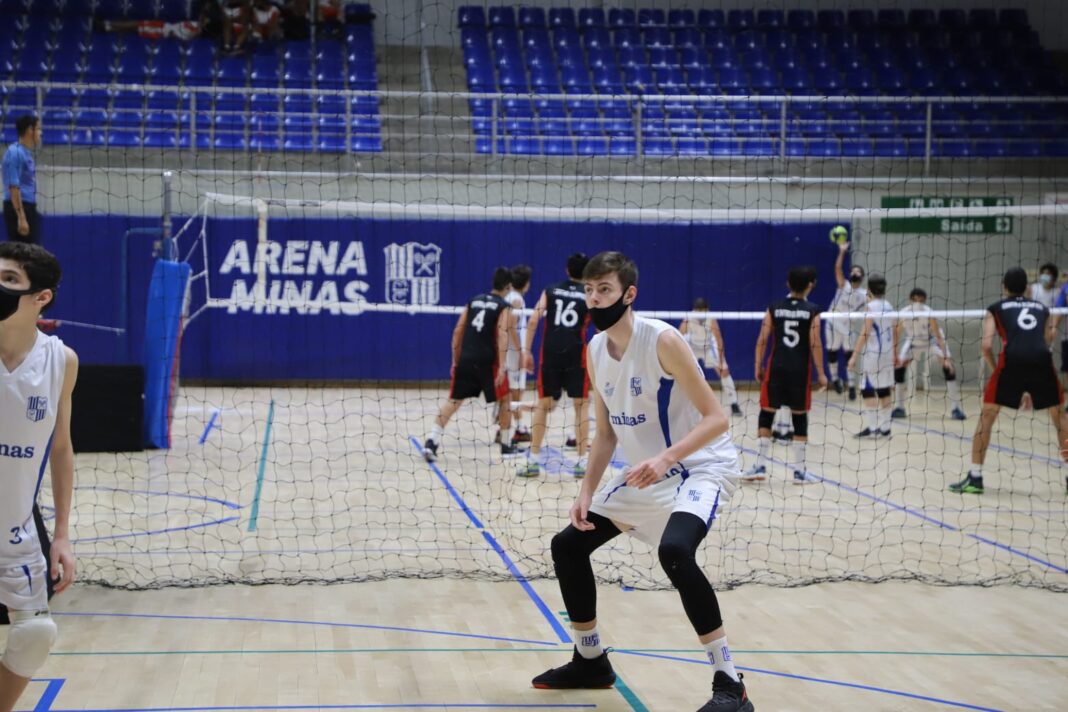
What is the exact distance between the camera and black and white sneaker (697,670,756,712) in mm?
4066

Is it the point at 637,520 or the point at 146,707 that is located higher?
the point at 637,520

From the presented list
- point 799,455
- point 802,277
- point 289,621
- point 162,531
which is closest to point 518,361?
point 799,455

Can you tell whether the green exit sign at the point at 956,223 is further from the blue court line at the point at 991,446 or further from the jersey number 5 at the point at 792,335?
the jersey number 5 at the point at 792,335

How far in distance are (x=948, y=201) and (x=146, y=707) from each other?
51.3ft

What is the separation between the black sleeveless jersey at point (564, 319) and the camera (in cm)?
1030

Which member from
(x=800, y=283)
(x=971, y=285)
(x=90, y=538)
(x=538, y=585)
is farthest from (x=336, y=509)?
(x=971, y=285)

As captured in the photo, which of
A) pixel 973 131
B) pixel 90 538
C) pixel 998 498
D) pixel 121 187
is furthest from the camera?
pixel 973 131

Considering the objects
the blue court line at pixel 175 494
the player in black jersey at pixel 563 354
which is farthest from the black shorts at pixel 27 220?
the player in black jersey at pixel 563 354

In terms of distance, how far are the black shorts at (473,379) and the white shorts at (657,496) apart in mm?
6212

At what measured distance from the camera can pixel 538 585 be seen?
631 cm

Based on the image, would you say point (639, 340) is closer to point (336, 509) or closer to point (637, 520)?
point (637, 520)

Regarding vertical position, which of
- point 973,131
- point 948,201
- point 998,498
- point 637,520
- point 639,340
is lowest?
point 998,498

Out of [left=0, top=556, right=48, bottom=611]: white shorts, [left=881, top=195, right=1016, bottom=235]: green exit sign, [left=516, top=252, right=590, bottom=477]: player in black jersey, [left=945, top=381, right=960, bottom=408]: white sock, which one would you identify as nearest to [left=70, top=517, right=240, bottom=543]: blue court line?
[left=516, top=252, right=590, bottom=477]: player in black jersey

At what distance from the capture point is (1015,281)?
30.4ft
